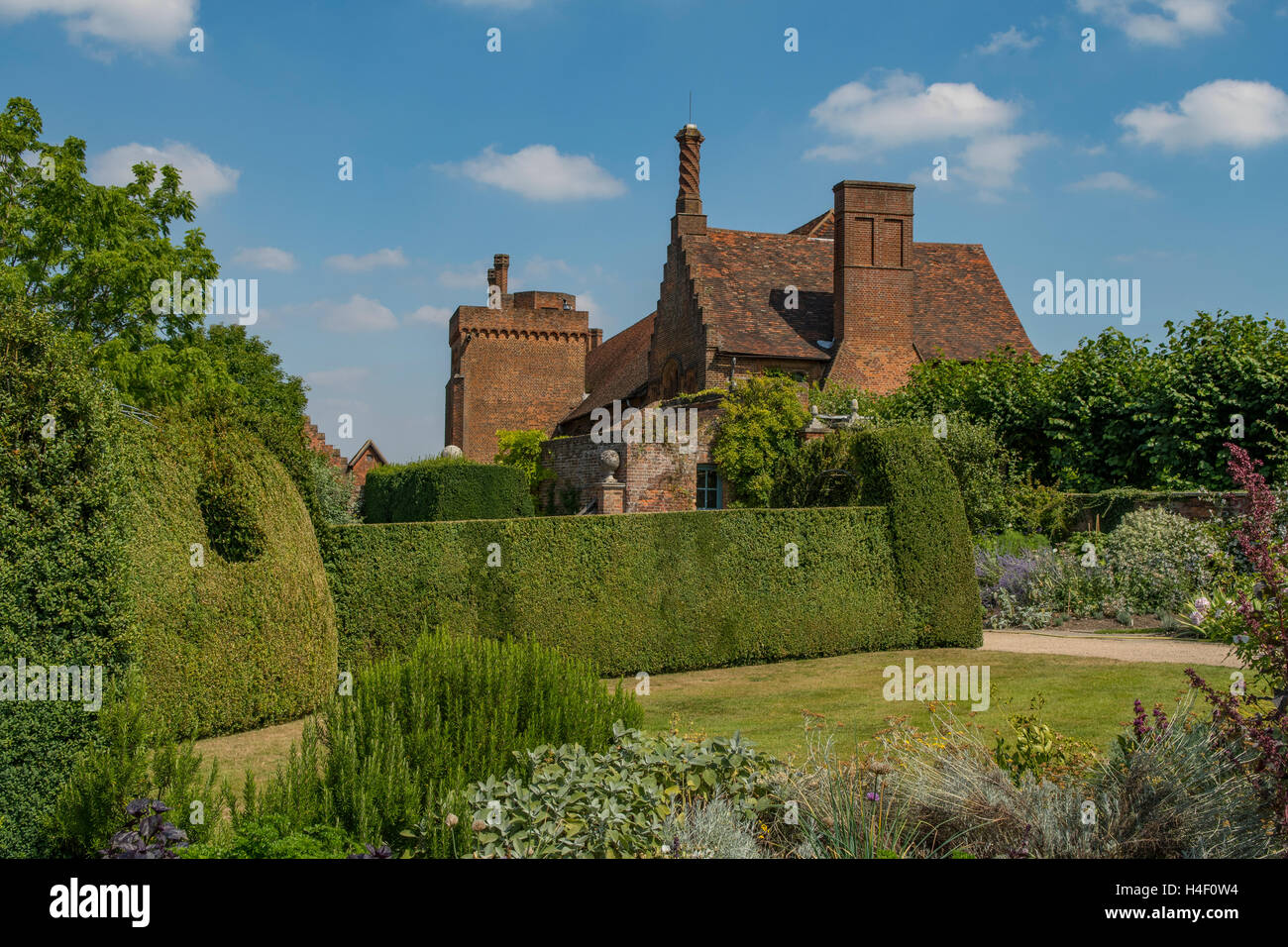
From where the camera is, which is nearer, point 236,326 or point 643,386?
point 643,386

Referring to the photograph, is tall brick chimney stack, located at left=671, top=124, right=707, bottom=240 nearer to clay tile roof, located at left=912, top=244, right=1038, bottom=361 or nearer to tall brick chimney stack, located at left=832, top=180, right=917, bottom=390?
tall brick chimney stack, located at left=832, top=180, right=917, bottom=390

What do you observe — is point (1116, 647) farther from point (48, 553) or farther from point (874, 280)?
point (874, 280)

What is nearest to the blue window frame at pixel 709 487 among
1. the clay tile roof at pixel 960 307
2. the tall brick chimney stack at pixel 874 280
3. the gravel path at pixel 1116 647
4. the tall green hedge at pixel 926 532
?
the tall green hedge at pixel 926 532

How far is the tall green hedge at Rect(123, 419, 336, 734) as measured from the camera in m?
8.45

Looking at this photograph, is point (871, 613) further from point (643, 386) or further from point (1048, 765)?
point (643, 386)

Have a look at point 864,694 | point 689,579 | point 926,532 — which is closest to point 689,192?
point 926,532

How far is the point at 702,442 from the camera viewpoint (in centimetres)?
2377

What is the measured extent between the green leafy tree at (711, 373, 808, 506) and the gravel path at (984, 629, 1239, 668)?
8642 millimetres

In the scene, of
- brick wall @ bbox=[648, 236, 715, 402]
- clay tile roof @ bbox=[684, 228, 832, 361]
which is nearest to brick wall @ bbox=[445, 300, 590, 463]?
brick wall @ bbox=[648, 236, 715, 402]

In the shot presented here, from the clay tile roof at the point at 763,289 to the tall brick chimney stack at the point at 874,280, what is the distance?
1.27 meters

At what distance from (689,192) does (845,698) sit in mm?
26514
